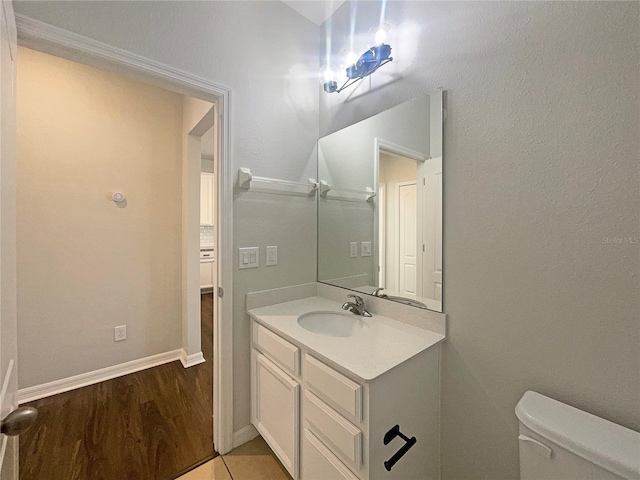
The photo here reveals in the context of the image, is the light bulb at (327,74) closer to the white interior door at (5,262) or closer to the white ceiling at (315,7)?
the white ceiling at (315,7)

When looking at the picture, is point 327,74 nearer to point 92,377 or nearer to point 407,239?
point 407,239

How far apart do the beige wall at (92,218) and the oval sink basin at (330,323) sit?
170 centimetres

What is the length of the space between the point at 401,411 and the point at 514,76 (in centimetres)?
138

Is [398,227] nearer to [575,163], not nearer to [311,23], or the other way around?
[575,163]

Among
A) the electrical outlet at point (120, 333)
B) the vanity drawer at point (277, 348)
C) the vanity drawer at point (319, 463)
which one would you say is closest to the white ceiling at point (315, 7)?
the vanity drawer at point (277, 348)

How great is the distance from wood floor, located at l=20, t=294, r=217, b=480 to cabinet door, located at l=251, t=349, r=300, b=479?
1.30 ft

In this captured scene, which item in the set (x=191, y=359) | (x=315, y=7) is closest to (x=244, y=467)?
(x=191, y=359)

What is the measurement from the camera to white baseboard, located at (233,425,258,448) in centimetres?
159

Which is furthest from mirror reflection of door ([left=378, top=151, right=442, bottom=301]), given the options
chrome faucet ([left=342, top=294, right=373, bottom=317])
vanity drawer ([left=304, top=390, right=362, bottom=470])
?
vanity drawer ([left=304, top=390, right=362, bottom=470])

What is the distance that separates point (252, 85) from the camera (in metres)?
1.62

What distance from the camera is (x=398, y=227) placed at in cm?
147

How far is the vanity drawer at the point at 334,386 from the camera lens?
0.94 meters

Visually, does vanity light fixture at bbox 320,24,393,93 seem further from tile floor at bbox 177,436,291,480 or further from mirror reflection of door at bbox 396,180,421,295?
tile floor at bbox 177,436,291,480

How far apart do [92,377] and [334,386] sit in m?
2.32
